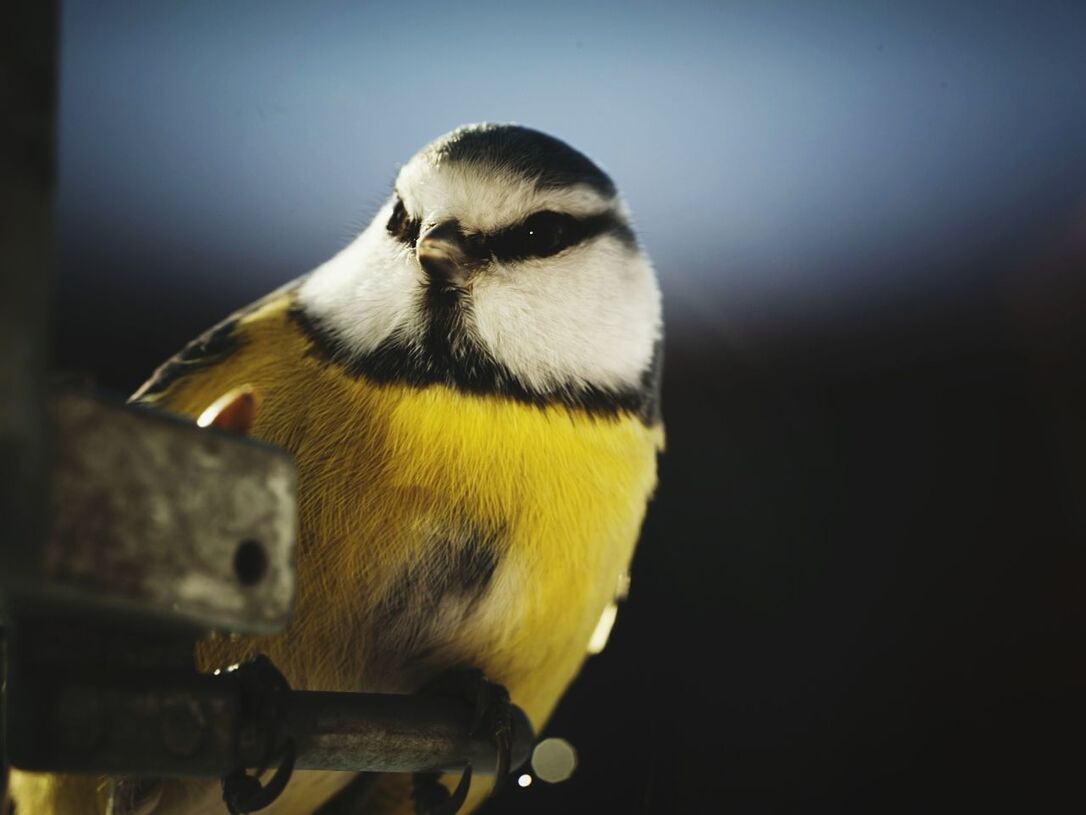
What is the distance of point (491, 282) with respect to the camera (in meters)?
0.68

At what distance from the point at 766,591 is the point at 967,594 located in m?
0.15

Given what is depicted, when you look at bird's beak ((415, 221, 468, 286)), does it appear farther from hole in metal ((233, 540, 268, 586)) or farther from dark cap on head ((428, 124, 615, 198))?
hole in metal ((233, 540, 268, 586))

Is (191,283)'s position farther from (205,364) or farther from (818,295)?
(818,295)

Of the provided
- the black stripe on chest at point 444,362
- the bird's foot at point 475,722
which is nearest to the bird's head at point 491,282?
the black stripe on chest at point 444,362

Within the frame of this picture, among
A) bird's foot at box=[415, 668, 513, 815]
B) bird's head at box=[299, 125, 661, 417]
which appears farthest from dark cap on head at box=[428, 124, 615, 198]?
bird's foot at box=[415, 668, 513, 815]

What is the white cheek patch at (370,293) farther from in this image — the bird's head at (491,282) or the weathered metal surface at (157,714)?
the weathered metal surface at (157,714)

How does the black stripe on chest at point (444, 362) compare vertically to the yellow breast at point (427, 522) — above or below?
above

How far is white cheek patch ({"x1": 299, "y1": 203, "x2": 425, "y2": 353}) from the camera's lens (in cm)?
68

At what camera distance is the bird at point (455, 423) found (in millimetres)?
675

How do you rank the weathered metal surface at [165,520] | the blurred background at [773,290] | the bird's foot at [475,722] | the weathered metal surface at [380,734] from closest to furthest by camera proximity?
the weathered metal surface at [165,520] < the weathered metal surface at [380,734] < the bird's foot at [475,722] < the blurred background at [773,290]

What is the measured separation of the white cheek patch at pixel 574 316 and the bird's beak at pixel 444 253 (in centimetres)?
1

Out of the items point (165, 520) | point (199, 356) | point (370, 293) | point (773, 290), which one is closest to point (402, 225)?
point (370, 293)

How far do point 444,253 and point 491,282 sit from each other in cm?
4

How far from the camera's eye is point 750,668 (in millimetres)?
836
